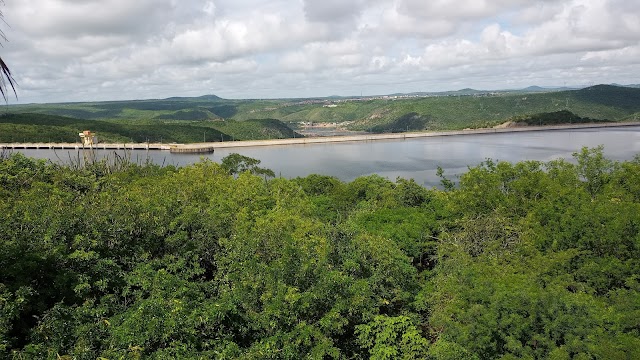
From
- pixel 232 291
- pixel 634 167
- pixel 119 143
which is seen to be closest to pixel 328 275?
pixel 232 291

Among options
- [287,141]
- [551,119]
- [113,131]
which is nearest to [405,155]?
[287,141]

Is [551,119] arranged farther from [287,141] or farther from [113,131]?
[113,131]

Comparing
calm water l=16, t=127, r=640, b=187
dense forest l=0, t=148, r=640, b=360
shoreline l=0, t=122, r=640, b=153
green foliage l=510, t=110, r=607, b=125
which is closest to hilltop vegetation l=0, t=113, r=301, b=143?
shoreline l=0, t=122, r=640, b=153

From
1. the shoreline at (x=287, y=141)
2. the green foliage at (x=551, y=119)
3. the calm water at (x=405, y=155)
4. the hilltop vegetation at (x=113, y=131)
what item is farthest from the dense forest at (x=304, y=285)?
the green foliage at (x=551, y=119)

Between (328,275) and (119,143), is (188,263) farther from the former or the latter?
(119,143)

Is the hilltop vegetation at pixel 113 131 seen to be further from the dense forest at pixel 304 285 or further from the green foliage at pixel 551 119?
the dense forest at pixel 304 285

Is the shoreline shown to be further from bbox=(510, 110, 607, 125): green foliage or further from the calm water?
bbox=(510, 110, 607, 125): green foliage
